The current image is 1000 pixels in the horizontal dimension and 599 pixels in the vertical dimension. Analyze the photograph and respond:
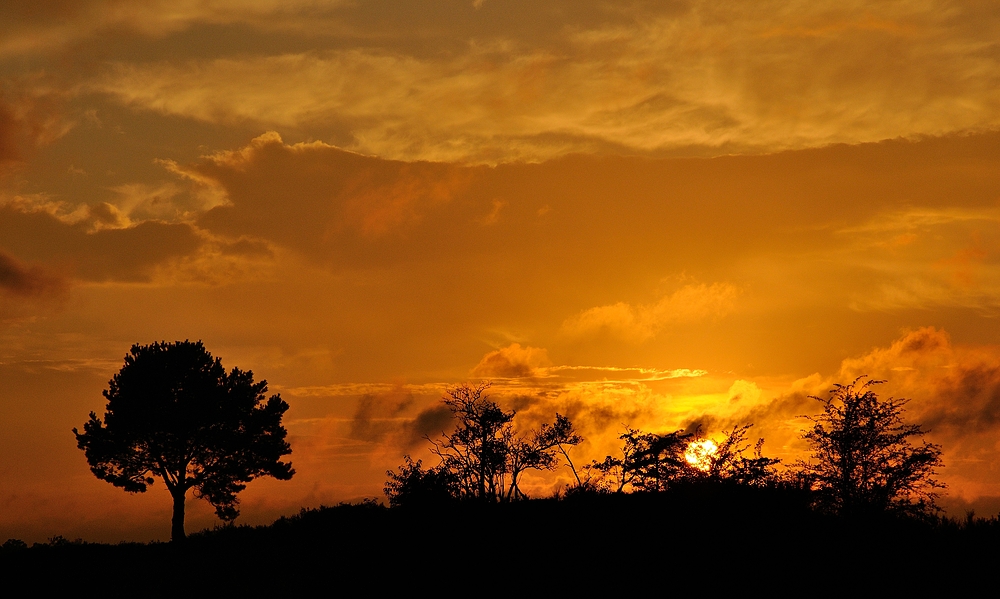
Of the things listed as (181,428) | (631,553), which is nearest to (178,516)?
(181,428)

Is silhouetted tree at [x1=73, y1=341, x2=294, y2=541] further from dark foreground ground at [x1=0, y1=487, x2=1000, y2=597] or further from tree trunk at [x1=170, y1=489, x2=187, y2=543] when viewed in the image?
dark foreground ground at [x1=0, y1=487, x2=1000, y2=597]

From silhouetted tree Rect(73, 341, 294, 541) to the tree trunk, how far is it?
0.06 meters

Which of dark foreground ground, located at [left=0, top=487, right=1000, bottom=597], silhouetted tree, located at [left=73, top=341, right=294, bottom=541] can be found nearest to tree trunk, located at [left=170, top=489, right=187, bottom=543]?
silhouetted tree, located at [left=73, top=341, right=294, bottom=541]

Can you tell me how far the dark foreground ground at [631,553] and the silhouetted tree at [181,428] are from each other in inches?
907

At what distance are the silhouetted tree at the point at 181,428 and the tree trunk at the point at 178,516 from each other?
2.4 inches

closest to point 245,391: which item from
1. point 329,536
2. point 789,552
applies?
point 329,536

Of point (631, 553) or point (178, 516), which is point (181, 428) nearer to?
point (178, 516)

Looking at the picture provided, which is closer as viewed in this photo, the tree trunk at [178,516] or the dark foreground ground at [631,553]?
the dark foreground ground at [631,553]

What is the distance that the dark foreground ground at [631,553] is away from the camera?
58.7 feet

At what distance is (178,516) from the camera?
52.8 m

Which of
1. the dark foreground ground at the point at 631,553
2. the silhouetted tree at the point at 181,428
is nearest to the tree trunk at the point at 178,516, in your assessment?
the silhouetted tree at the point at 181,428

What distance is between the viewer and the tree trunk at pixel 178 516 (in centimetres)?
5214

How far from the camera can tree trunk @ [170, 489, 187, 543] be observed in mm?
52144

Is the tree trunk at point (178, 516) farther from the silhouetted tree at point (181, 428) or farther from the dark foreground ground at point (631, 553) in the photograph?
the dark foreground ground at point (631, 553)
